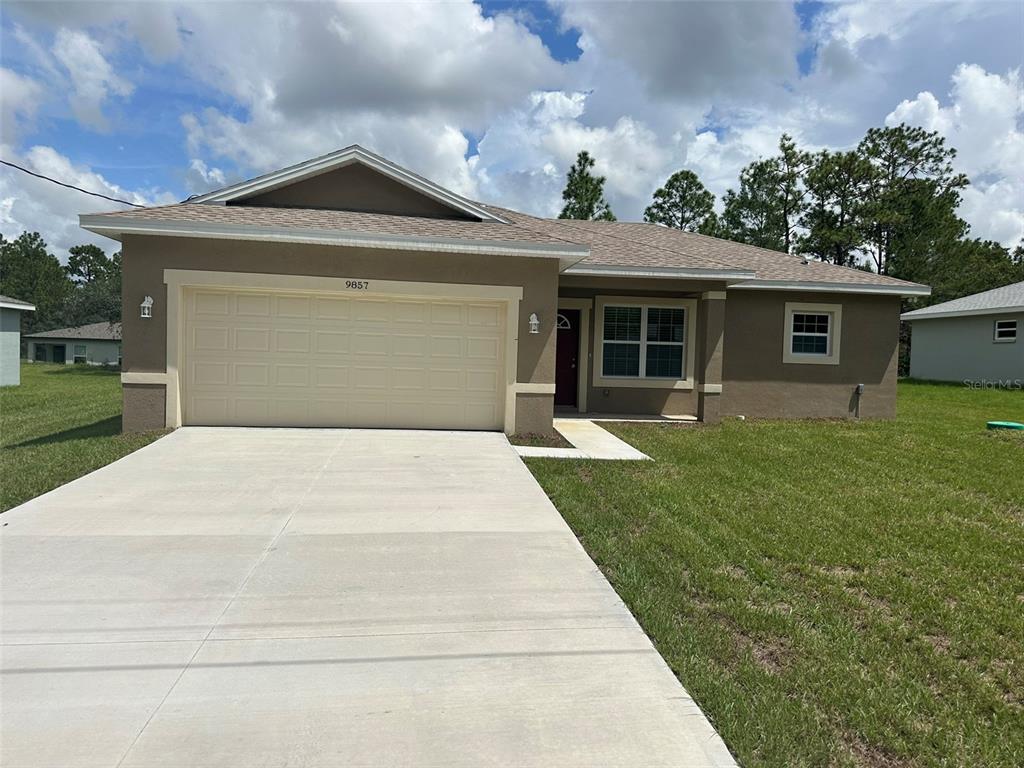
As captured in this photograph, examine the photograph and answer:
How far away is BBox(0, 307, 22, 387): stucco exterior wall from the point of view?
72.6 ft

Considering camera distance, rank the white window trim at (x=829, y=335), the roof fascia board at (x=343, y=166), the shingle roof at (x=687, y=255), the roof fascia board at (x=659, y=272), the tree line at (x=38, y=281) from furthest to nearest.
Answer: the tree line at (x=38, y=281), the white window trim at (x=829, y=335), the shingle roof at (x=687, y=255), the roof fascia board at (x=659, y=272), the roof fascia board at (x=343, y=166)

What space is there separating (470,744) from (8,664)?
102 inches

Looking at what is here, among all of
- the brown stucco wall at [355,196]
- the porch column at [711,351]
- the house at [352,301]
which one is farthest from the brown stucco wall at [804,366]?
the brown stucco wall at [355,196]

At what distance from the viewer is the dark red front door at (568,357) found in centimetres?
1391

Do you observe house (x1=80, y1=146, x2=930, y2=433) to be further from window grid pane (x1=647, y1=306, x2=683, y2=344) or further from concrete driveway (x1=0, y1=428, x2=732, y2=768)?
concrete driveway (x1=0, y1=428, x2=732, y2=768)

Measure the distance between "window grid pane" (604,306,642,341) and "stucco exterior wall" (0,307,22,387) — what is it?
20.9 metres

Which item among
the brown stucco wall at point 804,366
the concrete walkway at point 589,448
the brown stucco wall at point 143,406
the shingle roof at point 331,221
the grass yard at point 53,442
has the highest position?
the shingle roof at point 331,221

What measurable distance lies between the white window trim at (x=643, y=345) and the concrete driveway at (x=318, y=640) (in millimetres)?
7405

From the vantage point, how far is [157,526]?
5699mm

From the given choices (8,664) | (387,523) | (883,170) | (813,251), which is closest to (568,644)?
(387,523)

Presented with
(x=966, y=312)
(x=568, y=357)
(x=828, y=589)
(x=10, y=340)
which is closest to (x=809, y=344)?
(x=568, y=357)

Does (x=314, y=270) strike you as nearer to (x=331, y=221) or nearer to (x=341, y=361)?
(x=331, y=221)

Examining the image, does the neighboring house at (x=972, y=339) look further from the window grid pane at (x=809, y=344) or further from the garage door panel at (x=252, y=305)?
the garage door panel at (x=252, y=305)

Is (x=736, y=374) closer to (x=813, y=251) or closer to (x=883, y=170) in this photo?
(x=813, y=251)
